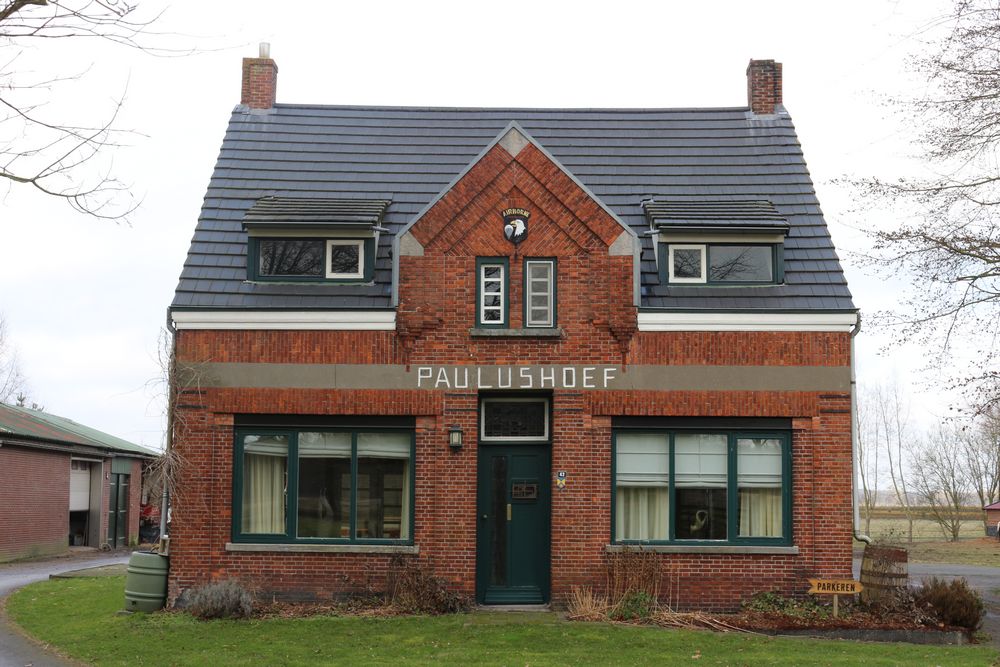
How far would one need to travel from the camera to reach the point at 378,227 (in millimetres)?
17719

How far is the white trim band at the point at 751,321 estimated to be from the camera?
661 inches

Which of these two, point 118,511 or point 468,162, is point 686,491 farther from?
point 118,511

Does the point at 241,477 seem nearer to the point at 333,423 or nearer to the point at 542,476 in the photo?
the point at 333,423

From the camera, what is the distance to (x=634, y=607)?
16.0 m

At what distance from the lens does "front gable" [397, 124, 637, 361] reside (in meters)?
16.9

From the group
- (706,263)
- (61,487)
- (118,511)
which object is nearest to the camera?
(706,263)

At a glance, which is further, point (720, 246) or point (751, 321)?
point (720, 246)

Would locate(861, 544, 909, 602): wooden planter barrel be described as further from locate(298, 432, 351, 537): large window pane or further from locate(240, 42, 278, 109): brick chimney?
locate(240, 42, 278, 109): brick chimney

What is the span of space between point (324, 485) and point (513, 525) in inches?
121

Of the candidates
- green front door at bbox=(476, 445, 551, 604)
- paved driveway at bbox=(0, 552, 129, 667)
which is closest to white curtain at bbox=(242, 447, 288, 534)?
green front door at bbox=(476, 445, 551, 604)

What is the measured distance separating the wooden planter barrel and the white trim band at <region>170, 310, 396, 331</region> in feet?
26.9

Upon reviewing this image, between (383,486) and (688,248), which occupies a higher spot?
(688,248)

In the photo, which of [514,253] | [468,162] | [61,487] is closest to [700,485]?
[514,253]

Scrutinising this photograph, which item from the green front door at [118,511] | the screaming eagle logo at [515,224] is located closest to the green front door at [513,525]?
the screaming eagle logo at [515,224]
